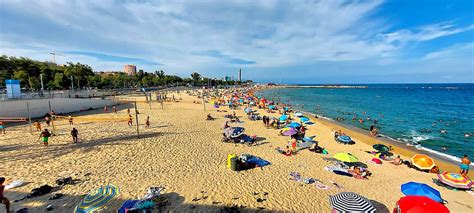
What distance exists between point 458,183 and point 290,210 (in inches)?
302

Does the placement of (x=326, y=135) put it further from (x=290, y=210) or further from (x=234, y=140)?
(x=290, y=210)

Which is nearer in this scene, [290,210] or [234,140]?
[290,210]

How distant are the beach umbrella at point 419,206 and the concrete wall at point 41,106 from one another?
26.6 meters

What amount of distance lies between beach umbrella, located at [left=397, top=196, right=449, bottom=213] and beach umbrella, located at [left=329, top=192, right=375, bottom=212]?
2.36ft

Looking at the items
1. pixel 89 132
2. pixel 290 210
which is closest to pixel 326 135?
pixel 290 210

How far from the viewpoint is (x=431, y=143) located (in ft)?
54.8

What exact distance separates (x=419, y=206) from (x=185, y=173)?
783cm

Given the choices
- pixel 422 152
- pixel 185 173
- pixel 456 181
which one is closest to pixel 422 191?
pixel 456 181

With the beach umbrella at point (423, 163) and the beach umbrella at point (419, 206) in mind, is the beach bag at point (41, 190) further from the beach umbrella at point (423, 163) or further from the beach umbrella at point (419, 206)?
the beach umbrella at point (423, 163)

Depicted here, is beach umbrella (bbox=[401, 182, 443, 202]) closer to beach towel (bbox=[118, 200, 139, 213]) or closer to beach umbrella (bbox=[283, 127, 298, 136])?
beach umbrella (bbox=[283, 127, 298, 136])

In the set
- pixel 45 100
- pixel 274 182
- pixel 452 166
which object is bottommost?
pixel 452 166

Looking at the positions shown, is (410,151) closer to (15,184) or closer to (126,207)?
(126,207)

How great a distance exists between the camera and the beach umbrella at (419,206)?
5.12m

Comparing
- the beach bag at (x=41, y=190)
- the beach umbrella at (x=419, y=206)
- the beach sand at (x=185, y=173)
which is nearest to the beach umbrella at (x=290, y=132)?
the beach sand at (x=185, y=173)
